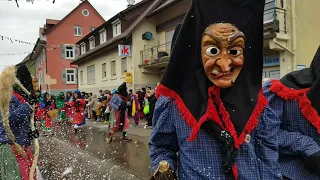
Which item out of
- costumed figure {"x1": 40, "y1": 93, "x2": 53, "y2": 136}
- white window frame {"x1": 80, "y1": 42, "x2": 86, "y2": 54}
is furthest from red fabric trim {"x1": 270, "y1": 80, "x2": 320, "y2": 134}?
white window frame {"x1": 80, "y1": 42, "x2": 86, "y2": 54}

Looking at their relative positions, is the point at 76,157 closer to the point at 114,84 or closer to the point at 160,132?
the point at 160,132

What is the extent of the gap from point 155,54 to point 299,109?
15.8m

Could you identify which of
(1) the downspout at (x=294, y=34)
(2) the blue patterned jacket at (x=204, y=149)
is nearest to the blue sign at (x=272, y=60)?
(1) the downspout at (x=294, y=34)

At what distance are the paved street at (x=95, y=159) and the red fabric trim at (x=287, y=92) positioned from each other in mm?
3674

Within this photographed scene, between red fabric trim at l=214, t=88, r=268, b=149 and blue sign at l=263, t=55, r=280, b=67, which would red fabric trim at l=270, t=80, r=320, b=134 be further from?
blue sign at l=263, t=55, r=280, b=67

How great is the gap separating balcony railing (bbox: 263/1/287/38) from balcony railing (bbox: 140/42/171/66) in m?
6.06

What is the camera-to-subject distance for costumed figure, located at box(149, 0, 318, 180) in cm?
174

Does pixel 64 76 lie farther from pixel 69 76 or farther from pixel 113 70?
pixel 113 70

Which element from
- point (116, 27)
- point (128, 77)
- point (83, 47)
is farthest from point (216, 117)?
point (83, 47)

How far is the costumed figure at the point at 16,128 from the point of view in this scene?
3213mm

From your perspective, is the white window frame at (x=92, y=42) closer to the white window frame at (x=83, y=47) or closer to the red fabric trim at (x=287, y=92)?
the white window frame at (x=83, y=47)

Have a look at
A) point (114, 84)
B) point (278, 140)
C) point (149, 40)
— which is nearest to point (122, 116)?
point (278, 140)

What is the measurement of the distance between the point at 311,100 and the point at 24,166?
272 centimetres

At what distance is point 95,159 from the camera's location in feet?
23.7
